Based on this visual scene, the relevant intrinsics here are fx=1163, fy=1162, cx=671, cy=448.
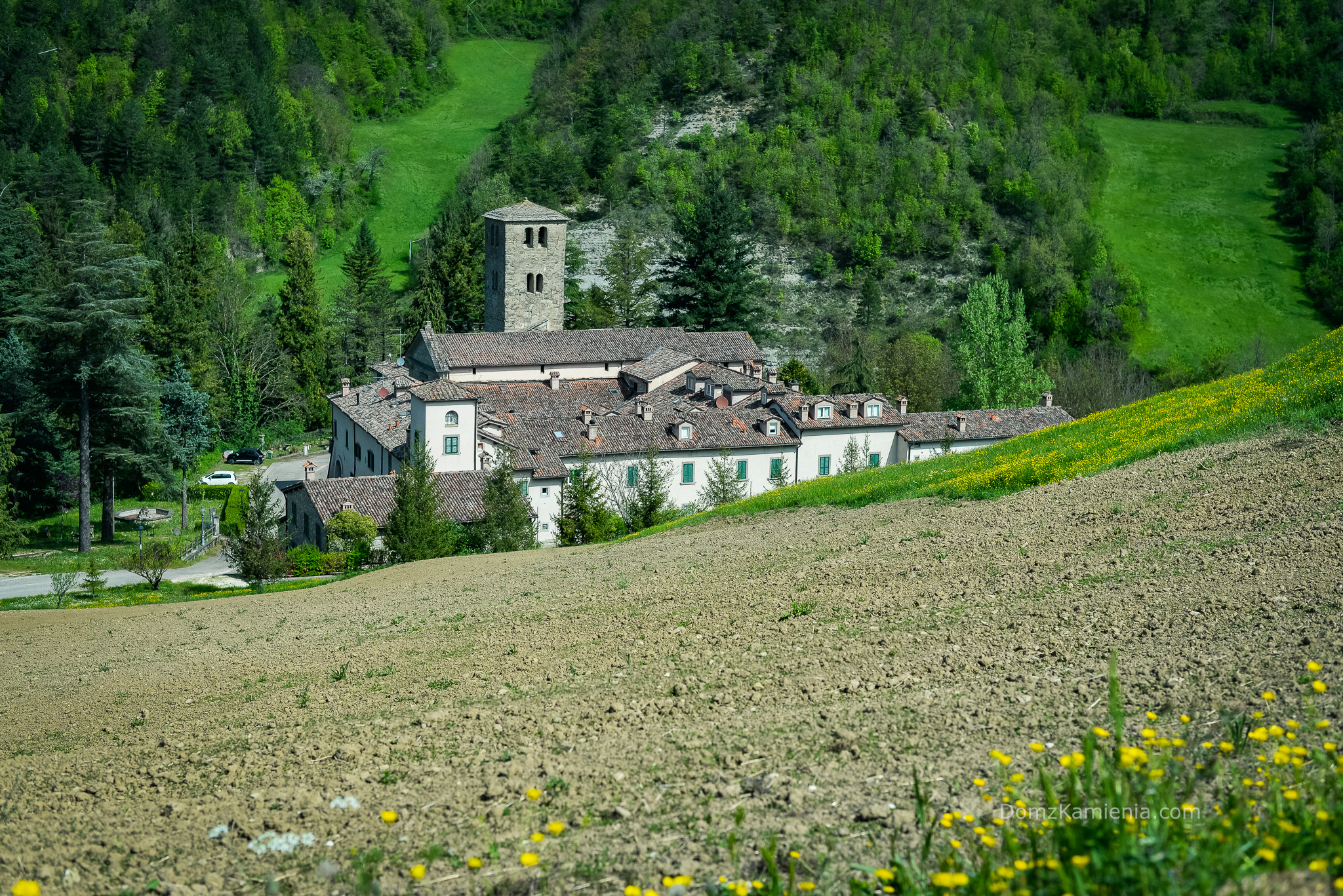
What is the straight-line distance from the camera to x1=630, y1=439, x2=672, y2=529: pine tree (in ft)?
138

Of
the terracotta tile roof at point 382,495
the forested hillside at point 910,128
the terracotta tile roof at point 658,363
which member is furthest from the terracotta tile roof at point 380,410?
the forested hillside at point 910,128

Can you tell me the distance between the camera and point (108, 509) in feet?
160

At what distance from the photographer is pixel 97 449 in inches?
1898

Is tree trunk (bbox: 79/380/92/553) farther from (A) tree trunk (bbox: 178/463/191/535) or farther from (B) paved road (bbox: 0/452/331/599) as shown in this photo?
(B) paved road (bbox: 0/452/331/599)

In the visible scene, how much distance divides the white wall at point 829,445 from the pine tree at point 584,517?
11773 millimetres

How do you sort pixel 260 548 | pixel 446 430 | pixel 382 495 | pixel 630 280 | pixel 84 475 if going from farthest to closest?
pixel 630 280 < pixel 84 475 < pixel 446 430 < pixel 382 495 < pixel 260 548

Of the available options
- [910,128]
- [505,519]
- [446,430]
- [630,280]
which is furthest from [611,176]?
[505,519]

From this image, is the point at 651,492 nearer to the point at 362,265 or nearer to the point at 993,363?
the point at 993,363

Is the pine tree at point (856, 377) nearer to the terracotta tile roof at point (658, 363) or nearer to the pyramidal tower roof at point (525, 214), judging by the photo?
the terracotta tile roof at point (658, 363)

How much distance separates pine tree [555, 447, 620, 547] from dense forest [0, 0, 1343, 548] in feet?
60.7

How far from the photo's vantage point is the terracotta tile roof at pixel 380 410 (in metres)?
50.0

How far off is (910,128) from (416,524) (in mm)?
81768

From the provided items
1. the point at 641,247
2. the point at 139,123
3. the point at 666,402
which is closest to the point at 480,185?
the point at 641,247

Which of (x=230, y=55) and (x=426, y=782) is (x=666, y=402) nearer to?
(x=426, y=782)
